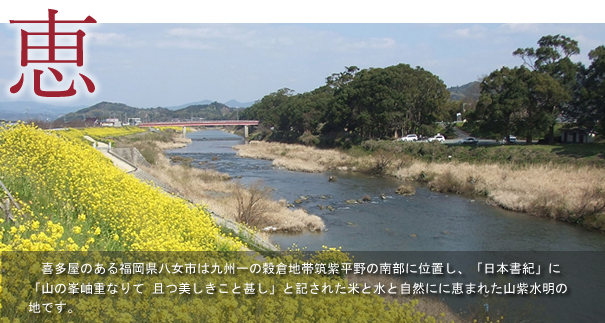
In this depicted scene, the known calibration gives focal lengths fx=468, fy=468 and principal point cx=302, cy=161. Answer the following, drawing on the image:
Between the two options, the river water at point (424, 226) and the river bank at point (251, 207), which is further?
the river bank at point (251, 207)

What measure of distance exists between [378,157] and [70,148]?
95.5ft

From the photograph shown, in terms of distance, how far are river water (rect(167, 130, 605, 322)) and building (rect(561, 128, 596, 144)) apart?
15.5 metres

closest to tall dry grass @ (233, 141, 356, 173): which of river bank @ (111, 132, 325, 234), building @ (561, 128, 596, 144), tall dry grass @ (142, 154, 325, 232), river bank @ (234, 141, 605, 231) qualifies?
river bank @ (234, 141, 605, 231)

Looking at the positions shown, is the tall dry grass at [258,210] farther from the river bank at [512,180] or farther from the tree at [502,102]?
the tree at [502,102]

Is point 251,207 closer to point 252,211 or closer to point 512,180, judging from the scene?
point 252,211

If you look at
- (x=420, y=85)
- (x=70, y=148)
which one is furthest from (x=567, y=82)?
(x=70, y=148)

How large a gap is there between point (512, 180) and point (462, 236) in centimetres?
958

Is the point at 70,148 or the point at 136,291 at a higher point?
the point at 70,148

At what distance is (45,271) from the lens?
4172 mm

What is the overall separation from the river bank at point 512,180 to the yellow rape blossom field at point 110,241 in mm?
16335

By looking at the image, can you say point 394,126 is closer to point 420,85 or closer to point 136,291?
point 420,85

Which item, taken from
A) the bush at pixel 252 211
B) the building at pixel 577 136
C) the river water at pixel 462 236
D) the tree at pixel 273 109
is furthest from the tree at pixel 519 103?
the tree at pixel 273 109

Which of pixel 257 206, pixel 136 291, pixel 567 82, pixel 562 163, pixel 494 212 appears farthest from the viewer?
pixel 567 82

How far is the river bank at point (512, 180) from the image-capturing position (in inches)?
796
